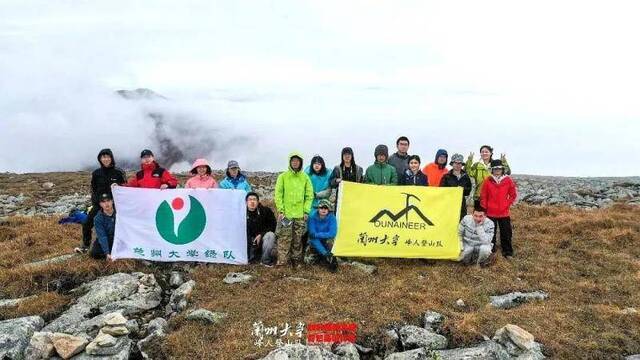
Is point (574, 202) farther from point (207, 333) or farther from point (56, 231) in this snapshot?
point (56, 231)

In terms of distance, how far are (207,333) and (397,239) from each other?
5.73 meters

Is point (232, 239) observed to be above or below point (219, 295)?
above

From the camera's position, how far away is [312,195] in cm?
1219

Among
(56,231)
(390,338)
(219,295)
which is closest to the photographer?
(390,338)

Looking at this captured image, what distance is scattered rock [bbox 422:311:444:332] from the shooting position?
372 inches

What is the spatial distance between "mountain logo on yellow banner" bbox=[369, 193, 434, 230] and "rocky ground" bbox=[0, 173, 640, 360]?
0.99m

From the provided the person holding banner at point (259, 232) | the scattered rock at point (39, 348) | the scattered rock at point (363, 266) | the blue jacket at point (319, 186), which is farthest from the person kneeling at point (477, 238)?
the scattered rock at point (39, 348)

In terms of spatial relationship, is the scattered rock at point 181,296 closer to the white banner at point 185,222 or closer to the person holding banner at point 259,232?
the white banner at point 185,222

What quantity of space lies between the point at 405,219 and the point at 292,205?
10.0 feet

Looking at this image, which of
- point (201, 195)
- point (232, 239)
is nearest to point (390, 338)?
point (232, 239)

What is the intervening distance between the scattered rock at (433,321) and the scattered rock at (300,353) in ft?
7.07

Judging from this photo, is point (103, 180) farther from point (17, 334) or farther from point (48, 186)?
point (48, 186)

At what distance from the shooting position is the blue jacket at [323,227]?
490 inches

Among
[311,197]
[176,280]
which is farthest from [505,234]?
[176,280]
